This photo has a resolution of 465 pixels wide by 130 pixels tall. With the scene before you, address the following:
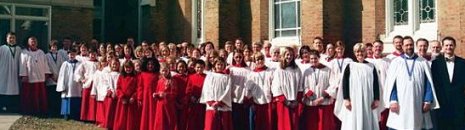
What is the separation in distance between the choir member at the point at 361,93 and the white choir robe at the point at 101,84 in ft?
15.7

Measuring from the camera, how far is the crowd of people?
7.80 m

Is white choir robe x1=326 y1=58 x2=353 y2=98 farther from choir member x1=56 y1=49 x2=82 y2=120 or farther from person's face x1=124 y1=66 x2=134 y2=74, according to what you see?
choir member x1=56 y1=49 x2=82 y2=120

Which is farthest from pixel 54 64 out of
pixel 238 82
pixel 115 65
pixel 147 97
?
pixel 238 82

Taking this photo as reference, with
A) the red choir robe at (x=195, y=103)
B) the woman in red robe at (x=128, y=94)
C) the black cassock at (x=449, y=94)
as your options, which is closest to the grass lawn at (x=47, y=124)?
the woman in red robe at (x=128, y=94)

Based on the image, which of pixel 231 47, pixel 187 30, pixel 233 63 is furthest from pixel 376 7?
pixel 187 30

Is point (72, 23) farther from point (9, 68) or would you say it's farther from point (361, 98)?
point (361, 98)

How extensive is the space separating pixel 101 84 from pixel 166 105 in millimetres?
2655

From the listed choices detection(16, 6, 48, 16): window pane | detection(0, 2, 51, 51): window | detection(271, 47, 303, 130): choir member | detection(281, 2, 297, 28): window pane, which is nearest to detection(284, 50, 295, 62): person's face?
detection(271, 47, 303, 130): choir member

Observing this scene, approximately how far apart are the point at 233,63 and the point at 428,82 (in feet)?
11.2

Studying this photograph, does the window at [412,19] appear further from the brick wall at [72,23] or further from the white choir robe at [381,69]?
the brick wall at [72,23]

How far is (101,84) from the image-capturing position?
11422 mm

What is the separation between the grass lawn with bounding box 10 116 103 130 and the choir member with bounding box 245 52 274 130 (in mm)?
3771

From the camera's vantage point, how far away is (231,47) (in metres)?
11.5

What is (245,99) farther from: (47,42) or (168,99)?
(47,42)
